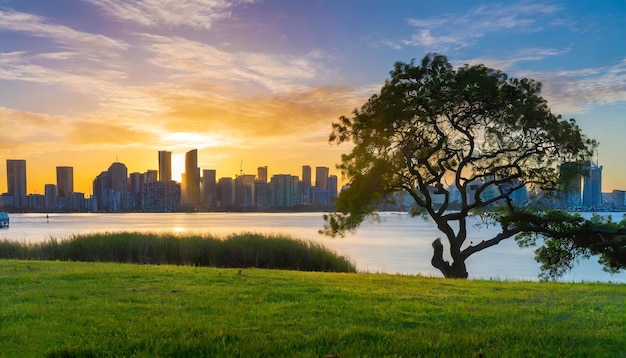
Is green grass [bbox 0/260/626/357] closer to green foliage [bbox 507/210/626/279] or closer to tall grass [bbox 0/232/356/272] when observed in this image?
green foliage [bbox 507/210/626/279]

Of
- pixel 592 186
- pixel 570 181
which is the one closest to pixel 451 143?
pixel 570 181

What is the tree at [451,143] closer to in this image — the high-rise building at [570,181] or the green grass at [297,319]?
the high-rise building at [570,181]

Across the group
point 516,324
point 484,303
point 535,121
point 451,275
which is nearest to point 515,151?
point 535,121

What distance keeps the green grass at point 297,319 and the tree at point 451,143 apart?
22.3 ft

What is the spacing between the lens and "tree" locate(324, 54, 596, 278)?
16234mm

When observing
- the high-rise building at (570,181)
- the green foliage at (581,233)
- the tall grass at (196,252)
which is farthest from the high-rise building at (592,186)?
the tall grass at (196,252)

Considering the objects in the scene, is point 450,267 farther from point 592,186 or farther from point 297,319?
point 297,319

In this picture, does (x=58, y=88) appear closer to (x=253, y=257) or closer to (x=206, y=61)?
(x=206, y=61)

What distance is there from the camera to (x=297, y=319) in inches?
262

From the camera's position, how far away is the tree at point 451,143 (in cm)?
1623

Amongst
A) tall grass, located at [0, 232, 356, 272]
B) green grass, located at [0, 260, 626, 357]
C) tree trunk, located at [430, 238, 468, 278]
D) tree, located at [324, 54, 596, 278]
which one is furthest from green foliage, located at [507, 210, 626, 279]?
green grass, located at [0, 260, 626, 357]

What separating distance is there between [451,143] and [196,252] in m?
10.5

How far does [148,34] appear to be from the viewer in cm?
1238

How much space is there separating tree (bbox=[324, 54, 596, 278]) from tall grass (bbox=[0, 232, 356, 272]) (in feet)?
8.13
